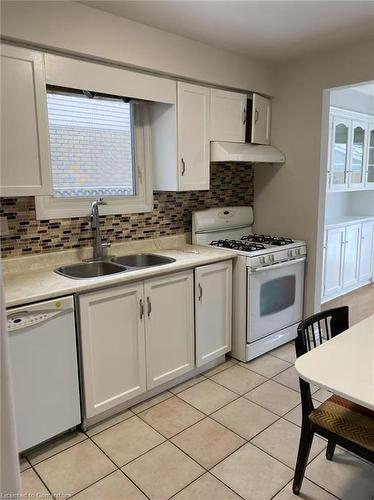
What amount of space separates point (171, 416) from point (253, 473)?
0.63 m

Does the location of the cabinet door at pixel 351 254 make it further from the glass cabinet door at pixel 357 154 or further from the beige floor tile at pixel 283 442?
the beige floor tile at pixel 283 442

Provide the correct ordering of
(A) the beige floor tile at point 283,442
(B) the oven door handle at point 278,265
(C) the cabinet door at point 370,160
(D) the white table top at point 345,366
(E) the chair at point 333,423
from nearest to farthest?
(D) the white table top at point 345,366, (E) the chair at point 333,423, (A) the beige floor tile at point 283,442, (B) the oven door handle at point 278,265, (C) the cabinet door at point 370,160

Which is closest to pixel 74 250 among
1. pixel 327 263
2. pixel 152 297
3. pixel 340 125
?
pixel 152 297

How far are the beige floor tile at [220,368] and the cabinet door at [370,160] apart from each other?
3.10 metres

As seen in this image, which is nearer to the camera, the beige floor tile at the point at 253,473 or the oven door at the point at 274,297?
the beige floor tile at the point at 253,473

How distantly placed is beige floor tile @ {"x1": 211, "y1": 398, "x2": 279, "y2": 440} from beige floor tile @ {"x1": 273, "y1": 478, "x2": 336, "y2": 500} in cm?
39

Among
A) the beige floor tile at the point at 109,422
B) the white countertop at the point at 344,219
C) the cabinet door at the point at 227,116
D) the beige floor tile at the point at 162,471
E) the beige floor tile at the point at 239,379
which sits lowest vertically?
the beige floor tile at the point at 109,422

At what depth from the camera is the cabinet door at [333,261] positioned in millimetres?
4215

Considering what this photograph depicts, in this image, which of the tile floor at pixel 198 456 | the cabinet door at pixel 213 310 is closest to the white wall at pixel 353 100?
the cabinet door at pixel 213 310

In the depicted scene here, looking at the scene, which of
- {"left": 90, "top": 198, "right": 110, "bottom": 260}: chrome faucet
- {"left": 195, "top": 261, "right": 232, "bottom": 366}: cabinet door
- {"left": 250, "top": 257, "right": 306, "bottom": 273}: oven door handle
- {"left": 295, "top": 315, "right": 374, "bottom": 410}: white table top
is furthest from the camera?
{"left": 250, "top": 257, "right": 306, "bottom": 273}: oven door handle

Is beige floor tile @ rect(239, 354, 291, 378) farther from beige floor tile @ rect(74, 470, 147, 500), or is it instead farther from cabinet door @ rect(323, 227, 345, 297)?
cabinet door @ rect(323, 227, 345, 297)

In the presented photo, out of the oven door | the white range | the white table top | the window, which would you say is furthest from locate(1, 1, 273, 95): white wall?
the white table top

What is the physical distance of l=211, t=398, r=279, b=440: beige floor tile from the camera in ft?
7.18

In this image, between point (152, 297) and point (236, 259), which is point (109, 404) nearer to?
point (152, 297)
